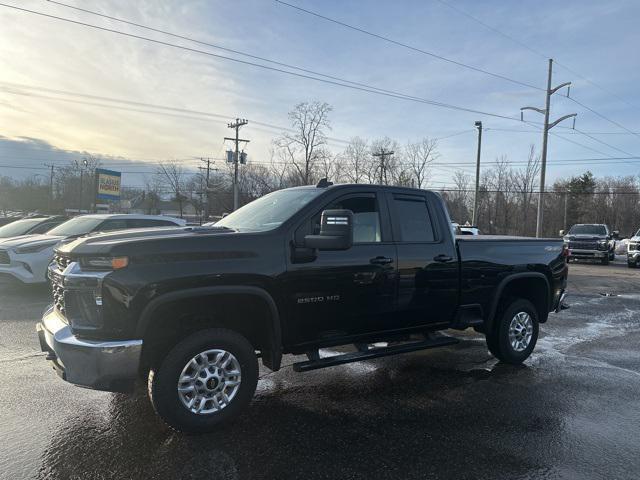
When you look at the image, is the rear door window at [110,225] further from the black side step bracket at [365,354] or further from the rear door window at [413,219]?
the black side step bracket at [365,354]

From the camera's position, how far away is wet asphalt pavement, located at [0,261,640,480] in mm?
3354

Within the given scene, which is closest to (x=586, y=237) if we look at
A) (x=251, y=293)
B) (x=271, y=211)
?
(x=271, y=211)

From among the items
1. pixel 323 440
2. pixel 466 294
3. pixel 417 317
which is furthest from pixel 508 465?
pixel 466 294

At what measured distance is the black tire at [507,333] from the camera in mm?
5871

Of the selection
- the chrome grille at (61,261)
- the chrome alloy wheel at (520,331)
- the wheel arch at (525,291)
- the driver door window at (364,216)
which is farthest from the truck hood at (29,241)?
the chrome alloy wheel at (520,331)

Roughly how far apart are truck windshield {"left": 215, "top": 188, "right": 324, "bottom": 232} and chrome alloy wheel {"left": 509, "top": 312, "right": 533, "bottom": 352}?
319 centimetres

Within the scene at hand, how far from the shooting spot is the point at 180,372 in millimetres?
3648

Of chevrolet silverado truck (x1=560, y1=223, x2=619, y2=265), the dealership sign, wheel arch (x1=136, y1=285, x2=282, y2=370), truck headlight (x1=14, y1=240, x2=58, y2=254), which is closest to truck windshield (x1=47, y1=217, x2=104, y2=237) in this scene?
truck headlight (x1=14, y1=240, x2=58, y2=254)

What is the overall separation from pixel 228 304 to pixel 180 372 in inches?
25.2

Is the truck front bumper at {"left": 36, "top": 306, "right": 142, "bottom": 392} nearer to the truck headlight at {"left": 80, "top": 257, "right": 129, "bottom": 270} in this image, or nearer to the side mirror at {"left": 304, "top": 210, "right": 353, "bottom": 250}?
the truck headlight at {"left": 80, "top": 257, "right": 129, "bottom": 270}

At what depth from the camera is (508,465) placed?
11.4ft

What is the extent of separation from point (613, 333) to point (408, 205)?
546 centimetres

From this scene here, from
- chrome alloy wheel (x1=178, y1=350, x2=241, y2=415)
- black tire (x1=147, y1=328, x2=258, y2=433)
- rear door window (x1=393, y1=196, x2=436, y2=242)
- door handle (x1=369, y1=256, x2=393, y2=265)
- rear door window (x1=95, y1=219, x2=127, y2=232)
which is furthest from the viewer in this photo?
rear door window (x1=95, y1=219, x2=127, y2=232)

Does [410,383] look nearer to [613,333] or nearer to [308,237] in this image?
[308,237]
